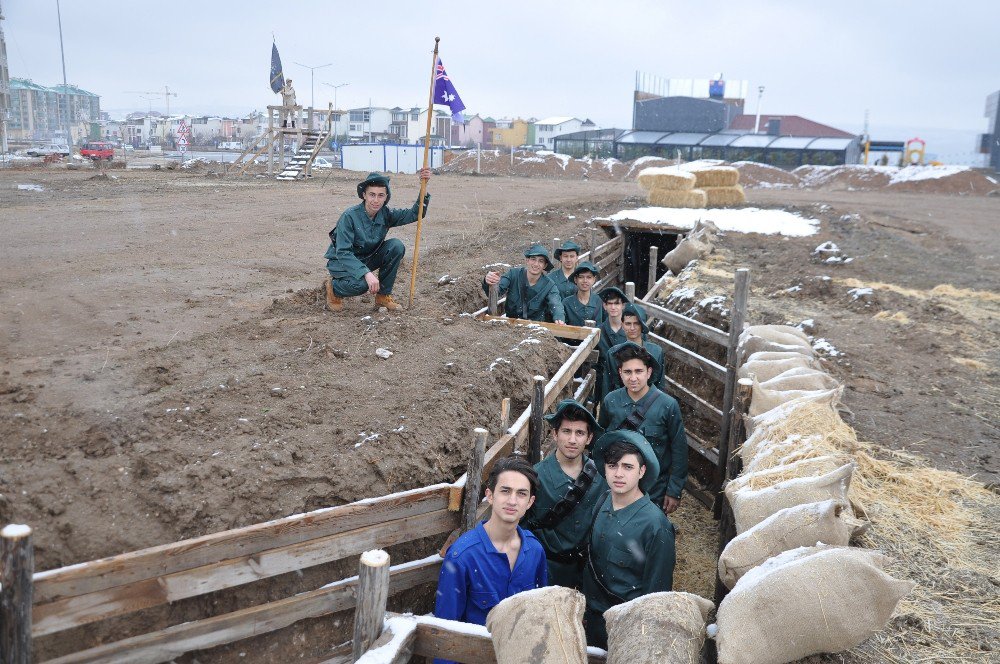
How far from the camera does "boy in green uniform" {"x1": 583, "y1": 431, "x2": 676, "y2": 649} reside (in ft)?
11.9

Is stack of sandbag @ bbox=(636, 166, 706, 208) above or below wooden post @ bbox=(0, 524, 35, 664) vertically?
above

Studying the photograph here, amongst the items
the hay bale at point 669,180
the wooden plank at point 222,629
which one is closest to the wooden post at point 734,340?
the wooden plank at point 222,629

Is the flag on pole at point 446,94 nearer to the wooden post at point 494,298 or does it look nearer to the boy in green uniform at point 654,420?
the wooden post at point 494,298

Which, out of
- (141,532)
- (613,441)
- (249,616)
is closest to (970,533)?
(613,441)

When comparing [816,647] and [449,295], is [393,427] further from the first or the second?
[449,295]

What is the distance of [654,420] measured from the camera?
5.24 metres

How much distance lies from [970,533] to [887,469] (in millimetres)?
749

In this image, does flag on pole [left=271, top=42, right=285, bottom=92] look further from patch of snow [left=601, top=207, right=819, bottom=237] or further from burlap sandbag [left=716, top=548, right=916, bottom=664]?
burlap sandbag [left=716, top=548, right=916, bottom=664]

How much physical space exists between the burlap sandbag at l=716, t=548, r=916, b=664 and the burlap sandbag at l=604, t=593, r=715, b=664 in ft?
0.52

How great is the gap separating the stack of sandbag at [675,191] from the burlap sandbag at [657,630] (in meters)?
17.3

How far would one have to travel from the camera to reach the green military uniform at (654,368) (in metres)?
5.88

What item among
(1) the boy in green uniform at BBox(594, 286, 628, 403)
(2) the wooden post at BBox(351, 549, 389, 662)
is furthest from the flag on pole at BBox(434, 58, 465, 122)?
(2) the wooden post at BBox(351, 549, 389, 662)

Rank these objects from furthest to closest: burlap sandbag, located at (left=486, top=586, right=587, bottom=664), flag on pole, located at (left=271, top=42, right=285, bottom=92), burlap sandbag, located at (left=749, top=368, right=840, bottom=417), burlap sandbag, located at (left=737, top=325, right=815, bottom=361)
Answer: flag on pole, located at (left=271, top=42, right=285, bottom=92) → burlap sandbag, located at (left=737, top=325, right=815, bottom=361) → burlap sandbag, located at (left=749, top=368, right=840, bottom=417) → burlap sandbag, located at (left=486, top=586, right=587, bottom=664)

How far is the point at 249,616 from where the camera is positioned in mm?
3715
